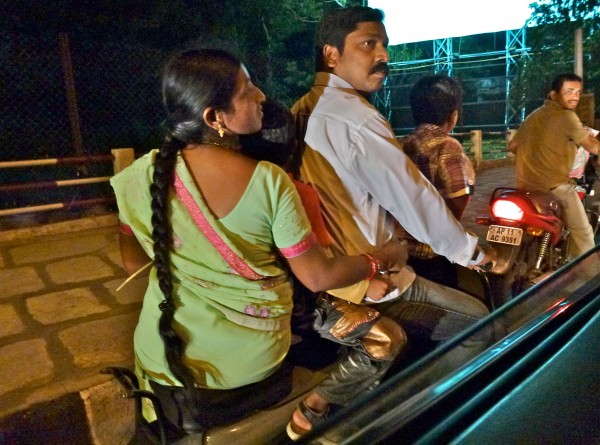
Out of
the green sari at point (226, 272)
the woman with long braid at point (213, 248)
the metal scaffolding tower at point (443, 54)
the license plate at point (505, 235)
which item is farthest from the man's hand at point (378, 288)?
the metal scaffolding tower at point (443, 54)

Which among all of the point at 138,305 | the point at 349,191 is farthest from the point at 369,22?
the point at 138,305

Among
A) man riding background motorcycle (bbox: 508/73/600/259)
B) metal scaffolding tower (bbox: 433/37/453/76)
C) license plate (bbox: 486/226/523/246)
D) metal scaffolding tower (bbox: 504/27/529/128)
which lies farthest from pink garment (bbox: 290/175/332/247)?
metal scaffolding tower (bbox: 433/37/453/76)

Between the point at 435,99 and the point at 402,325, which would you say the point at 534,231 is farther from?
the point at 402,325

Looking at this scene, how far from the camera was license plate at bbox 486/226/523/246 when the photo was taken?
2943 mm

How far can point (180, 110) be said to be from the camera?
1.50 m

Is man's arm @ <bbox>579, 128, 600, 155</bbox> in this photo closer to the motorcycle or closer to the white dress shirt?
the motorcycle

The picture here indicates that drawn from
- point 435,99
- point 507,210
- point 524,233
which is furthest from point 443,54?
point 435,99

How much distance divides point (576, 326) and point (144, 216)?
4.86 feet

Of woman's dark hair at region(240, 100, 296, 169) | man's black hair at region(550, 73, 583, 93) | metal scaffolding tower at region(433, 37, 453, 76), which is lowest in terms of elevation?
woman's dark hair at region(240, 100, 296, 169)

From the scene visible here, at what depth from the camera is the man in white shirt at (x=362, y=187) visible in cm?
184

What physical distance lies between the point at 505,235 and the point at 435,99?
1073 millimetres

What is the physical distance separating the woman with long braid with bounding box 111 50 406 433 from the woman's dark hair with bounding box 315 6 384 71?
0.57m

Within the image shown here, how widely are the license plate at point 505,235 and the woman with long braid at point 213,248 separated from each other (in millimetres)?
1565

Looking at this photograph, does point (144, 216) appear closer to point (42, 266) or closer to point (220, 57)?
point (220, 57)
